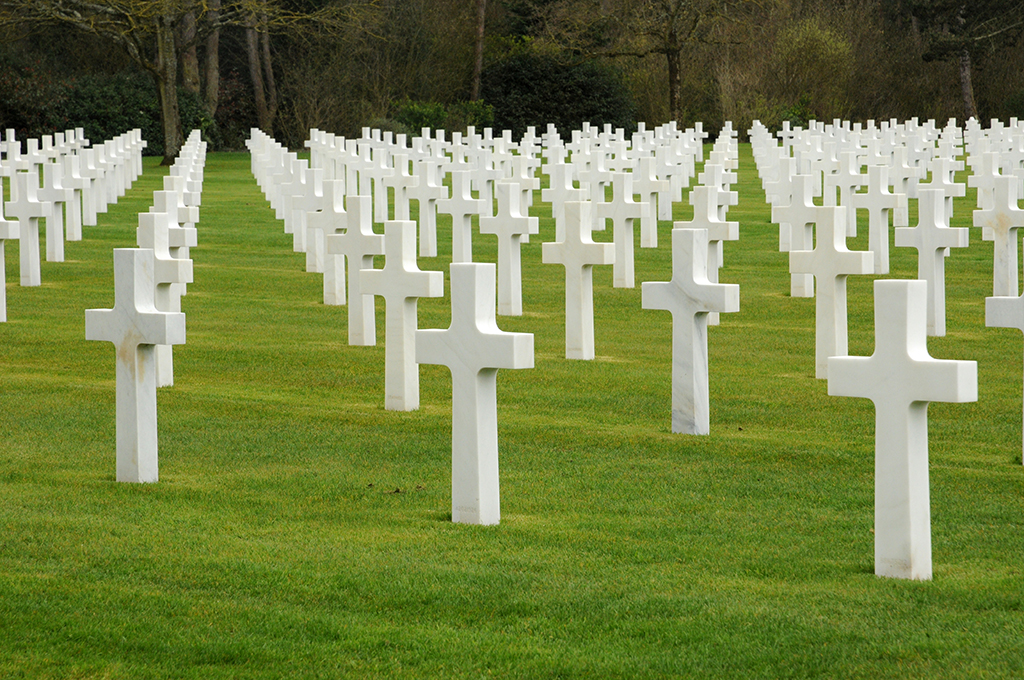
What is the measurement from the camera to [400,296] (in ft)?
25.5

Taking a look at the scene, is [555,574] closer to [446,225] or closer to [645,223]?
[645,223]

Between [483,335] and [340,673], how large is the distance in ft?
5.73

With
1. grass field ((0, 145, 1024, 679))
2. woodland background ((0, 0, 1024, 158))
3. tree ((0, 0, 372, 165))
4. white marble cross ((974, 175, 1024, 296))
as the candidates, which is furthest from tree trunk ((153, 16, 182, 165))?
white marble cross ((974, 175, 1024, 296))

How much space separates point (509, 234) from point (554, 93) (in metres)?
35.0

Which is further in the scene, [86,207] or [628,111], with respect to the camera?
[628,111]

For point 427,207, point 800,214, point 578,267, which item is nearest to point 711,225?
point 800,214

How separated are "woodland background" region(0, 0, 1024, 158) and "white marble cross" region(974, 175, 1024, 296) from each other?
26.9 metres

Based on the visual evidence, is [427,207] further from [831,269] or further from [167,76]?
[167,76]

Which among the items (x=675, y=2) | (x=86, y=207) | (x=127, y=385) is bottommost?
(x=127, y=385)

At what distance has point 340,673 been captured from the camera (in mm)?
4020

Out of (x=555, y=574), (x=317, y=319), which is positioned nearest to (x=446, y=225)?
(x=317, y=319)

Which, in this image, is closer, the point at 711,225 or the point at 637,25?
the point at 711,225

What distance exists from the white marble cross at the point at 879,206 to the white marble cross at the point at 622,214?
2.06 metres

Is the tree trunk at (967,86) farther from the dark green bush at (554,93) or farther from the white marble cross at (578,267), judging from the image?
the white marble cross at (578,267)
